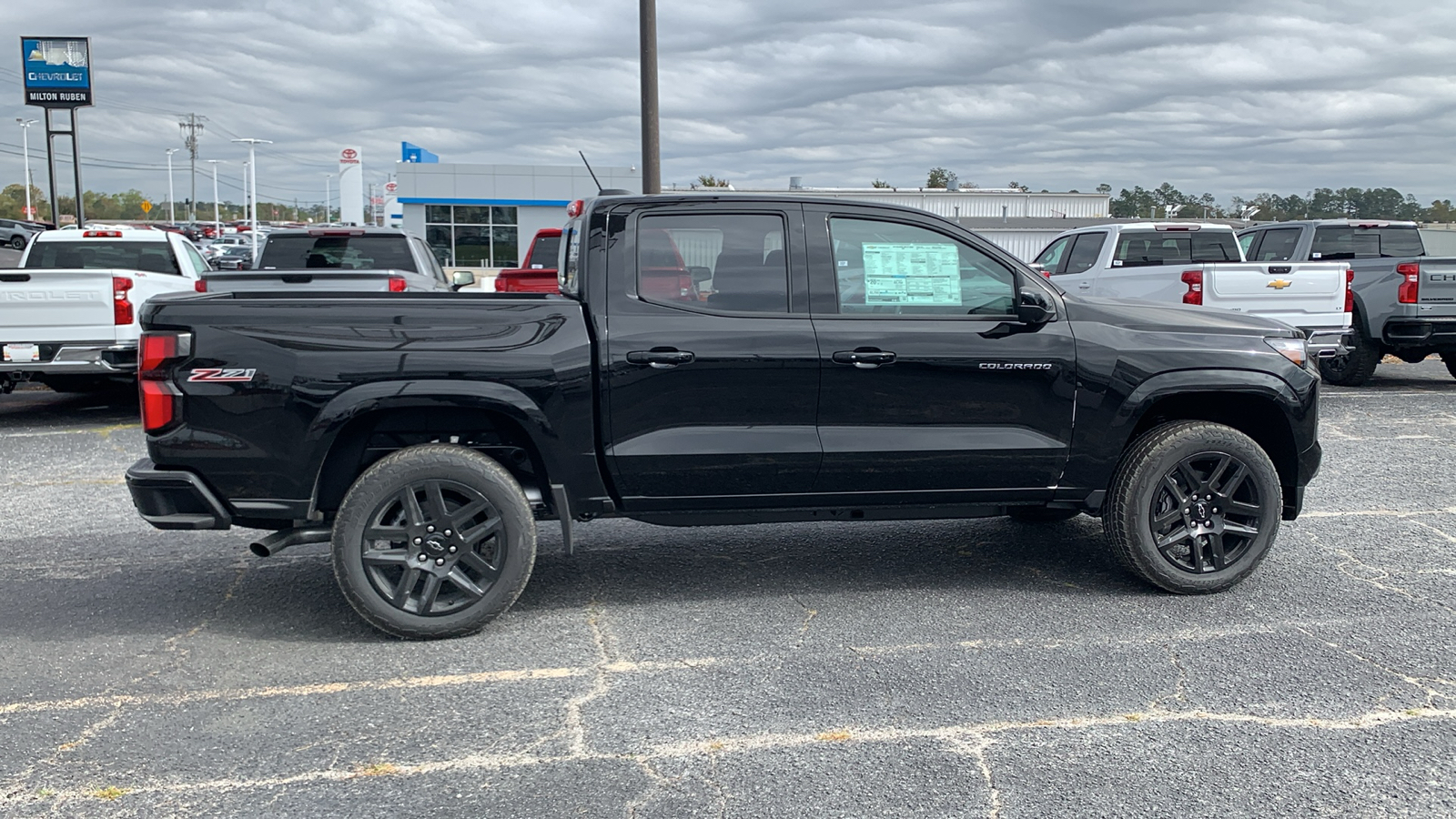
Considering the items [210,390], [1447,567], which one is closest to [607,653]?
[210,390]

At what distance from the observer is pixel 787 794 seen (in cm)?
343

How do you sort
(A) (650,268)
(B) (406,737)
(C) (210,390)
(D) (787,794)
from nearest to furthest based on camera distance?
(D) (787,794) → (B) (406,737) → (C) (210,390) → (A) (650,268)

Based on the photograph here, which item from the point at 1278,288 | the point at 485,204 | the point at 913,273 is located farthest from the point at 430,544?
the point at 485,204

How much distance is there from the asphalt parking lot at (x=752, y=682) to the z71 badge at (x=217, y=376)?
3.60ft

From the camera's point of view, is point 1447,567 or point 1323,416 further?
point 1323,416

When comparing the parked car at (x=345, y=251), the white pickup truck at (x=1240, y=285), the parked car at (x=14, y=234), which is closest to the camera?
the white pickup truck at (x=1240, y=285)

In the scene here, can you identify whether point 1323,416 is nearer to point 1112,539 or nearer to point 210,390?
point 1112,539

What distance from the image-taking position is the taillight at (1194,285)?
1076 cm

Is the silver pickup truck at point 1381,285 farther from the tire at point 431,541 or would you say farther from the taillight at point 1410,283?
the tire at point 431,541

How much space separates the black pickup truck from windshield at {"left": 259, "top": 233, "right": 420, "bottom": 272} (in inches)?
283

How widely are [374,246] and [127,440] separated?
3.44 metres

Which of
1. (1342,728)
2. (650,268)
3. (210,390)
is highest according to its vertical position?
(650,268)

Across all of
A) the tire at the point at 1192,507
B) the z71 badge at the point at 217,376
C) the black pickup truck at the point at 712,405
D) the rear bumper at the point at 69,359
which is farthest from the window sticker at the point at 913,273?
the rear bumper at the point at 69,359

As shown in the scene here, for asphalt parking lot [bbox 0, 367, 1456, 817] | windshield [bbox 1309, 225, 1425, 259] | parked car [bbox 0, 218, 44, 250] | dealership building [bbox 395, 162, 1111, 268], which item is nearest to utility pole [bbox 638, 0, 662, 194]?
windshield [bbox 1309, 225, 1425, 259]
